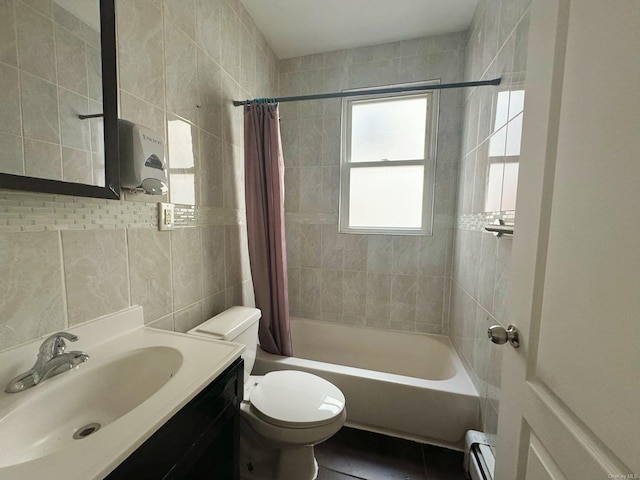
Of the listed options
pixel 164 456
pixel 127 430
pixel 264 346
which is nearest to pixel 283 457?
pixel 264 346

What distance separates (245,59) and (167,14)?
27.0 inches

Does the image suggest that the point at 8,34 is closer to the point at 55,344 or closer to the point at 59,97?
the point at 59,97

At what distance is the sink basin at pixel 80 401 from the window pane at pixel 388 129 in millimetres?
1935

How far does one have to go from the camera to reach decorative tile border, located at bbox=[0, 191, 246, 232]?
65 cm

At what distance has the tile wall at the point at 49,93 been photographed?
634 mm

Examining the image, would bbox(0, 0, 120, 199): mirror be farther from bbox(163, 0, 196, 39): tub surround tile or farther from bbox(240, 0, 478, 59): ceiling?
bbox(240, 0, 478, 59): ceiling

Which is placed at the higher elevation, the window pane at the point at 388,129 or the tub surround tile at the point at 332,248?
the window pane at the point at 388,129

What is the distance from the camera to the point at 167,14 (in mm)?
1105

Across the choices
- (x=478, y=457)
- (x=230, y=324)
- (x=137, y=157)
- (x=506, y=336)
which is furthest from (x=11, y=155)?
(x=478, y=457)

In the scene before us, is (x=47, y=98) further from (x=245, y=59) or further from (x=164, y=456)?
(x=245, y=59)

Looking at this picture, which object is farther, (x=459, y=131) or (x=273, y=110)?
(x=459, y=131)

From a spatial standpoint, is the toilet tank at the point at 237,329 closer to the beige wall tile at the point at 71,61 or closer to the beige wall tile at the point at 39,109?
the beige wall tile at the point at 39,109

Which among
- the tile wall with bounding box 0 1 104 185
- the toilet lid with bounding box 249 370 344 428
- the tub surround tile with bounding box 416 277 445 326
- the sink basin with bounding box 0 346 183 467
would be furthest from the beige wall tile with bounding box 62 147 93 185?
the tub surround tile with bounding box 416 277 445 326

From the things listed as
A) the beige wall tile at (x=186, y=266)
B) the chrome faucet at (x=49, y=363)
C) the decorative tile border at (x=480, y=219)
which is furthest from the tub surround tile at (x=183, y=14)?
the decorative tile border at (x=480, y=219)
